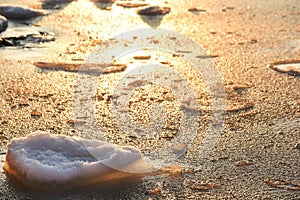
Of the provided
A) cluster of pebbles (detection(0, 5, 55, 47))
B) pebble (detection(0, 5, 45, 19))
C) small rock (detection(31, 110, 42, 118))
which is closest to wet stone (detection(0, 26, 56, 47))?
cluster of pebbles (detection(0, 5, 55, 47))

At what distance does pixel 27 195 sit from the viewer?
1.87 m

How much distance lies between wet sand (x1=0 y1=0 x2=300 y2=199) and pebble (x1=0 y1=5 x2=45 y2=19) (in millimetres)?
124

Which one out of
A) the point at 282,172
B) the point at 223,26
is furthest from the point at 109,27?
the point at 282,172

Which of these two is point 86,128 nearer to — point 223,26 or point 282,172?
point 282,172

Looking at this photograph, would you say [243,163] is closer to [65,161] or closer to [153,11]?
[65,161]

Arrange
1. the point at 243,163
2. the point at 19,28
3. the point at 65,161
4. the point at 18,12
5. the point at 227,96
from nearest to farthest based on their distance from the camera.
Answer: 1. the point at 65,161
2. the point at 243,163
3. the point at 227,96
4. the point at 19,28
5. the point at 18,12

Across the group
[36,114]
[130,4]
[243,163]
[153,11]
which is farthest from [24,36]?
[243,163]

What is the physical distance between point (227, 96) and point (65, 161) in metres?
1.08

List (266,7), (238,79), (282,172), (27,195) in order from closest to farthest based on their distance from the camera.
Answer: (27,195) → (282,172) → (238,79) → (266,7)

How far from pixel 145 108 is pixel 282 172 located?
0.80 meters

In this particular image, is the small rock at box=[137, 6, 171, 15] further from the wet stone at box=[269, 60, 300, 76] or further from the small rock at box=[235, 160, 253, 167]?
the small rock at box=[235, 160, 253, 167]

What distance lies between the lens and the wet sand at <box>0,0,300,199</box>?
1.96 meters

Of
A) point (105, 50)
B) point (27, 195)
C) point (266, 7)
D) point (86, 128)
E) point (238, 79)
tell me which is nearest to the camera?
point (27, 195)

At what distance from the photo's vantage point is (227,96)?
282cm
